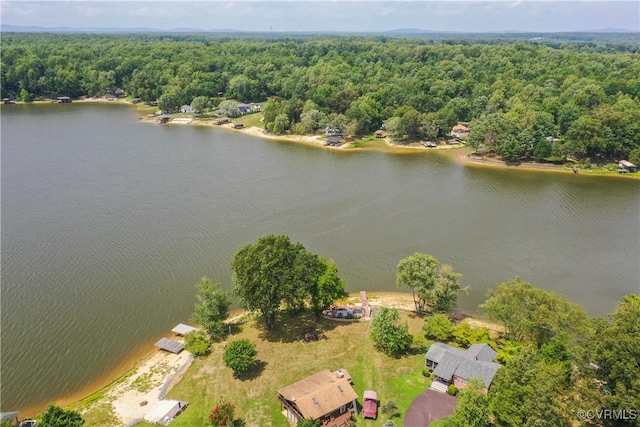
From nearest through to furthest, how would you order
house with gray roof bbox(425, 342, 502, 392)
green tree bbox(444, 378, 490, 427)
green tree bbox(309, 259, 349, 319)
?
green tree bbox(444, 378, 490, 427), house with gray roof bbox(425, 342, 502, 392), green tree bbox(309, 259, 349, 319)

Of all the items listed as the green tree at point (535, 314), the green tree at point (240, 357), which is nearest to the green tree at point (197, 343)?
the green tree at point (240, 357)

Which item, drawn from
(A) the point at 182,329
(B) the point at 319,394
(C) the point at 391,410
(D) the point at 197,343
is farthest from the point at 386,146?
(B) the point at 319,394

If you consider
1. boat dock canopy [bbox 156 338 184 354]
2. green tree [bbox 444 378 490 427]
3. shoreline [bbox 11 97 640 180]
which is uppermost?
shoreline [bbox 11 97 640 180]

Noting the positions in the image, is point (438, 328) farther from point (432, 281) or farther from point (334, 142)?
point (334, 142)

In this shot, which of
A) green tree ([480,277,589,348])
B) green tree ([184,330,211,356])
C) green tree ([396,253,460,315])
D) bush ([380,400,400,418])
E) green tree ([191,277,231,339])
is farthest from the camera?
green tree ([396,253,460,315])

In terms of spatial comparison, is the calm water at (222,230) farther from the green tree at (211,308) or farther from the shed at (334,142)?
the shed at (334,142)

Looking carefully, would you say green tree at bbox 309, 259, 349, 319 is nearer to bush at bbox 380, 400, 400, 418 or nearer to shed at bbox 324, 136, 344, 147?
bush at bbox 380, 400, 400, 418

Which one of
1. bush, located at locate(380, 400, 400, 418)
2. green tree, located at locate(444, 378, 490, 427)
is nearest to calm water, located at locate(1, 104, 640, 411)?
bush, located at locate(380, 400, 400, 418)
